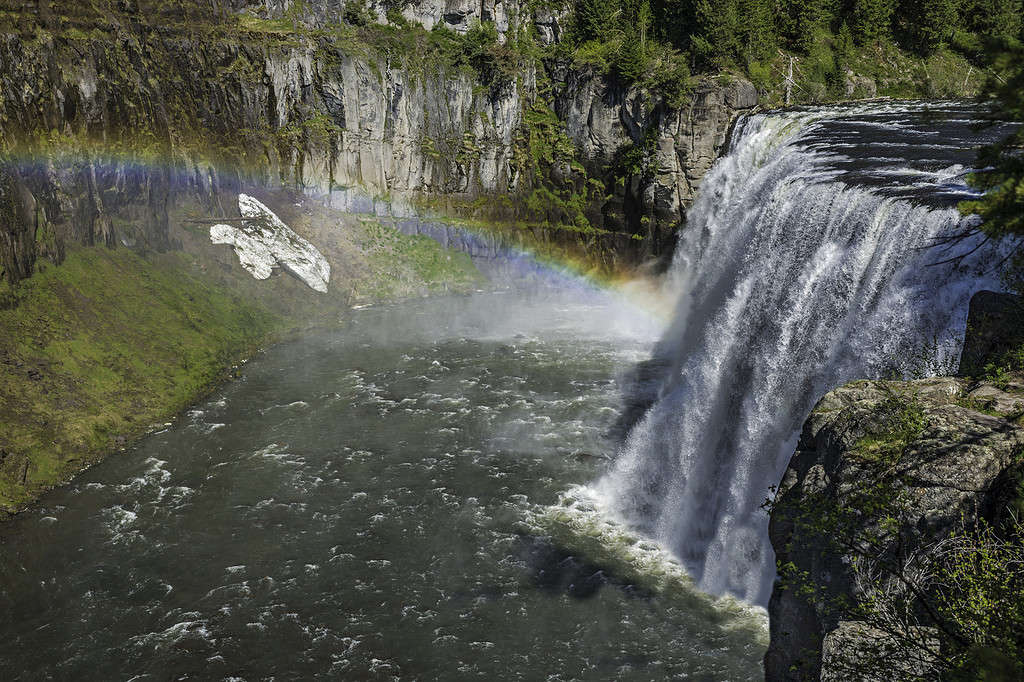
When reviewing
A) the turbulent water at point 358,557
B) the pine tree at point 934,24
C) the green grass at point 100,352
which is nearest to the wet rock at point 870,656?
the turbulent water at point 358,557

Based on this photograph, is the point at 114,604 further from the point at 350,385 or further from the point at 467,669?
the point at 350,385

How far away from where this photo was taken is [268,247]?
59656 mm

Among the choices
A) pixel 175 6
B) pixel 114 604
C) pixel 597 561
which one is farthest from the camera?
pixel 175 6

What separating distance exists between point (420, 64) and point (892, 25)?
45.1 metres

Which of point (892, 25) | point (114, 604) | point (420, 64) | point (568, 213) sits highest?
point (892, 25)

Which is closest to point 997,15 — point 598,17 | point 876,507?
point 598,17

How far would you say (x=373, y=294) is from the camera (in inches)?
2514

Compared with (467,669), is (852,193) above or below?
above

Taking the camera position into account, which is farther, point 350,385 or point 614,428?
point 350,385

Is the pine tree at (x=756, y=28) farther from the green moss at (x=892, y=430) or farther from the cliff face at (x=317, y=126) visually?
the green moss at (x=892, y=430)

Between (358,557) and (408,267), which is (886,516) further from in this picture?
(408,267)

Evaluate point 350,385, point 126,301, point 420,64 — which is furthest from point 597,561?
point 420,64

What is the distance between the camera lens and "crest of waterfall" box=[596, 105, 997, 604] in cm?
2428

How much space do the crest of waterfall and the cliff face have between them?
23601mm
